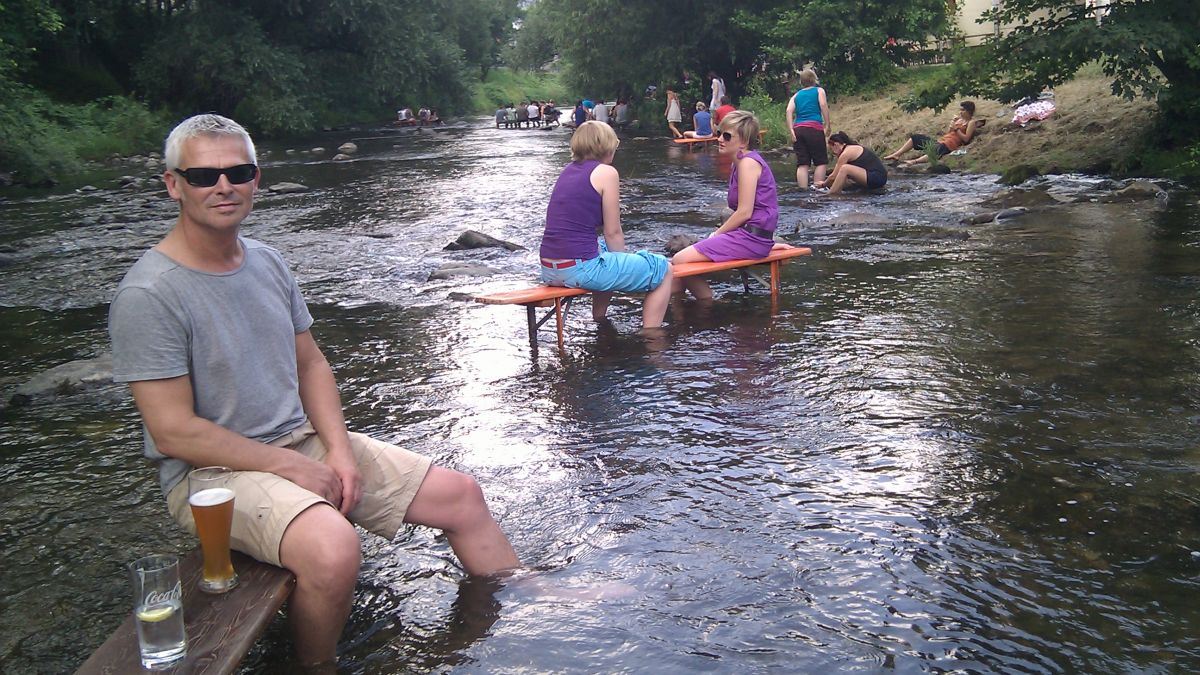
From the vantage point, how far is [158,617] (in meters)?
2.65

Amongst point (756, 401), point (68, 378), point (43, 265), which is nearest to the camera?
point (756, 401)

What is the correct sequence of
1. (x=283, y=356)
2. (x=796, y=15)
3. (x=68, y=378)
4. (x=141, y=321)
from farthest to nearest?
1. (x=796, y=15)
2. (x=68, y=378)
3. (x=283, y=356)
4. (x=141, y=321)

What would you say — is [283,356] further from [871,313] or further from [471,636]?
[871,313]

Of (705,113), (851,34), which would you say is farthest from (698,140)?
(851,34)

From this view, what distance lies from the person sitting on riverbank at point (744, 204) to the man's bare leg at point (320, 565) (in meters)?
5.81

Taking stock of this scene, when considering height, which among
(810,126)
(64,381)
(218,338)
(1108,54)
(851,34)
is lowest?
(64,381)

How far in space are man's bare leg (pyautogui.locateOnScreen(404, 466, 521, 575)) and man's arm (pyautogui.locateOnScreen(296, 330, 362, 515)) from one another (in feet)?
0.80

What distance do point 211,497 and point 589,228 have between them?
16.2 feet

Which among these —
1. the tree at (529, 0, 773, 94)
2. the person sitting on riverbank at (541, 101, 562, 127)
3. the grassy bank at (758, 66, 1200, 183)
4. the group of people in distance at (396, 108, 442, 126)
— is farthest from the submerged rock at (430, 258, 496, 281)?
the group of people in distance at (396, 108, 442, 126)

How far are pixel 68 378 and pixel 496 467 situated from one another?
3.49m

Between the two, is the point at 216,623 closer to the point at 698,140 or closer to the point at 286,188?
the point at 286,188

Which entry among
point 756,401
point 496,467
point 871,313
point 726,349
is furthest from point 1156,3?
point 496,467

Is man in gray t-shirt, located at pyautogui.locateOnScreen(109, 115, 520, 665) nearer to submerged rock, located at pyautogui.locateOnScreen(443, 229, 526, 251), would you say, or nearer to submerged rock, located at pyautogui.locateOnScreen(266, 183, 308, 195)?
submerged rock, located at pyautogui.locateOnScreen(443, 229, 526, 251)

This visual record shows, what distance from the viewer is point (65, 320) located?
948 cm
